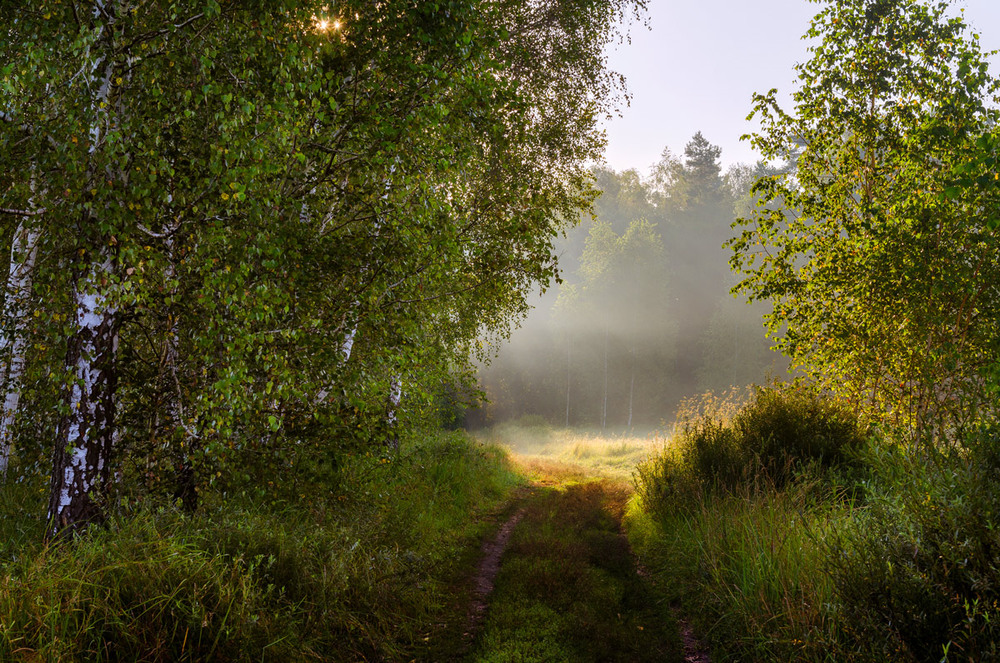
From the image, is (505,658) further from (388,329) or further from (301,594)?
(388,329)

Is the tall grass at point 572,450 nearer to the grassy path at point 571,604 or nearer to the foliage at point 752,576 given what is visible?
the grassy path at point 571,604

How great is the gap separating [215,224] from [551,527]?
7553 millimetres

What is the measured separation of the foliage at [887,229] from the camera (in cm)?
883

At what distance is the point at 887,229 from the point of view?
9.01m

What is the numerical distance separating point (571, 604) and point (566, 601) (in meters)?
0.10

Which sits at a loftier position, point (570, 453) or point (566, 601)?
point (566, 601)

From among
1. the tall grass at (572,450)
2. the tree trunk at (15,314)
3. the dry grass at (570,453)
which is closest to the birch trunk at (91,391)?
the tree trunk at (15,314)

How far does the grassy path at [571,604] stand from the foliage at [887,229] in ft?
17.1

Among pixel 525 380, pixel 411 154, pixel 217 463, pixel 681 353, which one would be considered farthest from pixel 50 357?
pixel 681 353

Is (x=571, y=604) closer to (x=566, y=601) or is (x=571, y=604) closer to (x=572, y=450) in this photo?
(x=566, y=601)

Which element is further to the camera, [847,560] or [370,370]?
[370,370]

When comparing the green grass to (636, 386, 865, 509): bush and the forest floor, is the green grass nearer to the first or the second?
the forest floor

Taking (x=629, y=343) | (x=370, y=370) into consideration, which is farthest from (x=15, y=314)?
(x=629, y=343)

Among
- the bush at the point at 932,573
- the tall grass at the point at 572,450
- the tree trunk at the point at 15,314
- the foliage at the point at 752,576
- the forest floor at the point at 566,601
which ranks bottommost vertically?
the tall grass at the point at 572,450
